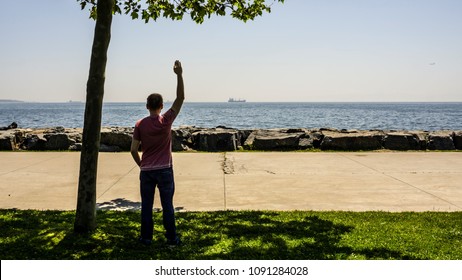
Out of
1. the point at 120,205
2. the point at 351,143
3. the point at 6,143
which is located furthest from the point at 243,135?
the point at 120,205

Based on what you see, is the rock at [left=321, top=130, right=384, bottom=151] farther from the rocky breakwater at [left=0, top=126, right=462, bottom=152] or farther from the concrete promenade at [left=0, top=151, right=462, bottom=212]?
the concrete promenade at [left=0, top=151, right=462, bottom=212]

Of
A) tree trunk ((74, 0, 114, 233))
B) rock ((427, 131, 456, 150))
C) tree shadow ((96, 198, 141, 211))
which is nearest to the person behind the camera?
tree trunk ((74, 0, 114, 233))

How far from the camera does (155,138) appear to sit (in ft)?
16.5

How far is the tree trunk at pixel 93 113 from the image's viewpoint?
18.3 ft

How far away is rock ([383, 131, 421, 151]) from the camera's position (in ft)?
50.6

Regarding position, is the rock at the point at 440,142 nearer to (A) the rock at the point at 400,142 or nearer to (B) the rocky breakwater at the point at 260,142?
(B) the rocky breakwater at the point at 260,142

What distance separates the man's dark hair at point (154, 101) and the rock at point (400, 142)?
12.1m

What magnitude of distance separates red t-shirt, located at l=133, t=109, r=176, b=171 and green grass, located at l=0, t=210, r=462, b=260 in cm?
103

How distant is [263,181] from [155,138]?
5.08m

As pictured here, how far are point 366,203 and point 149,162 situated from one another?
439 cm

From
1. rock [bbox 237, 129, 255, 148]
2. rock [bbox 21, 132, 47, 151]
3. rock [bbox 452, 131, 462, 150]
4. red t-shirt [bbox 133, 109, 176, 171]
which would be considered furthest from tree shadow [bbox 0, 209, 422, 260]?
rock [bbox 452, 131, 462, 150]

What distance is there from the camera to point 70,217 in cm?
672

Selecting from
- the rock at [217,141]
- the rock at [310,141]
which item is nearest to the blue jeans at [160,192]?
the rock at [217,141]

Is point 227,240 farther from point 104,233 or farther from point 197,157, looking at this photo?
point 197,157
